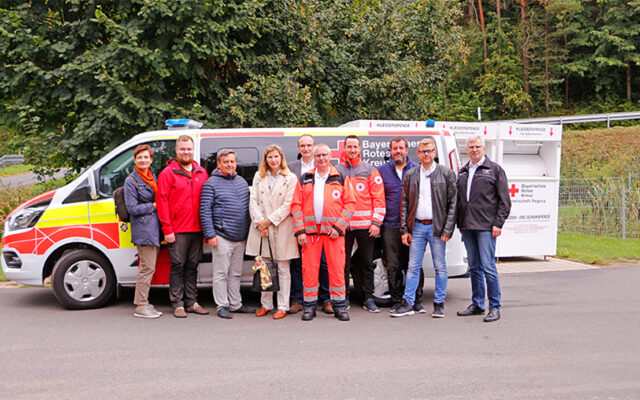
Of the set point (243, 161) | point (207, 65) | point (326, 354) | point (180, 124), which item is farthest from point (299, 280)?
point (207, 65)

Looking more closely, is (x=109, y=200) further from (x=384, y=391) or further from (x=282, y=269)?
(x=384, y=391)

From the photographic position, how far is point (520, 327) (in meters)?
6.13

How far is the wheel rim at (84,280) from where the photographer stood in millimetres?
6828

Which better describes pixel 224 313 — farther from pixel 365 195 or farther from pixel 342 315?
pixel 365 195

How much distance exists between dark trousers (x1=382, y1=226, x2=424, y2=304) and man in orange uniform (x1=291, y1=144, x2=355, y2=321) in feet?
2.06

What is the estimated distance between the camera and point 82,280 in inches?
271

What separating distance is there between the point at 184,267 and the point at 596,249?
9270 mm

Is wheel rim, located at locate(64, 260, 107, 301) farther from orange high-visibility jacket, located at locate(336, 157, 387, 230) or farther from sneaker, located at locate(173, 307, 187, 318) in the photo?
orange high-visibility jacket, located at locate(336, 157, 387, 230)

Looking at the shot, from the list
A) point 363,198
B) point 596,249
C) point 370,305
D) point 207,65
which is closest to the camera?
point 363,198

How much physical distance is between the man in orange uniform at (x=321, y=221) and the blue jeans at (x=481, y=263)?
4.78ft

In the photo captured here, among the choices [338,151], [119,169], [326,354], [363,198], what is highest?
[338,151]

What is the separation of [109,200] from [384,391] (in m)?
4.29

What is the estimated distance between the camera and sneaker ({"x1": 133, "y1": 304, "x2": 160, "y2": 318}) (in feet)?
21.5

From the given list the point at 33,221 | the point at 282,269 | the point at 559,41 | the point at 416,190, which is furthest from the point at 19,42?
the point at 559,41
